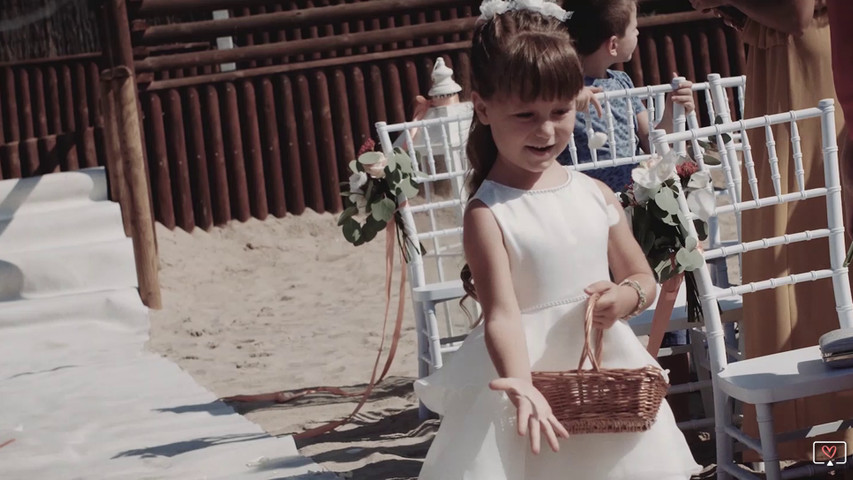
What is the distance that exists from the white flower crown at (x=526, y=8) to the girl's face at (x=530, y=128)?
0.21 meters

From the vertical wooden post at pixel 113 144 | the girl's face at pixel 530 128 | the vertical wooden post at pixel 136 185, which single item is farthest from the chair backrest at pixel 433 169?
the vertical wooden post at pixel 113 144

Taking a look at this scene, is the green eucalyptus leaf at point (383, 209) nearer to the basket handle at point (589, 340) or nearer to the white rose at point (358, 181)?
the white rose at point (358, 181)

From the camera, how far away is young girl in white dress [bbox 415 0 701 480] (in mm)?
2387

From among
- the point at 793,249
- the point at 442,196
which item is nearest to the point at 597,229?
the point at 793,249

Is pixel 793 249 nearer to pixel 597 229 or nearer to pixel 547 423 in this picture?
pixel 597 229

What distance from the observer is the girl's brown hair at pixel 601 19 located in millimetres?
4043

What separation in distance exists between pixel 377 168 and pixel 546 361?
2.03 meters

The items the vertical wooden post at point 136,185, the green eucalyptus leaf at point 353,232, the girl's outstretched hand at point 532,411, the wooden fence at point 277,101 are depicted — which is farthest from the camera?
the wooden fence at point 277,101

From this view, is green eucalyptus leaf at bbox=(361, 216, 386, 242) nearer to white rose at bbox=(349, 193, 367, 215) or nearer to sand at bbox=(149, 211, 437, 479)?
white rose at bbox=(349, 193, 367, 215)

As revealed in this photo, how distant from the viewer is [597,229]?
255 centimetres

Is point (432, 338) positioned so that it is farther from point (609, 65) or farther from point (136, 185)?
point (136, 185)

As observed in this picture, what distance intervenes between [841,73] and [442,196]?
739 centimetres

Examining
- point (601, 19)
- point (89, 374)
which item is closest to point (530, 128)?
point (601, 19)

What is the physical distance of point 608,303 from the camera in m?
2.42
